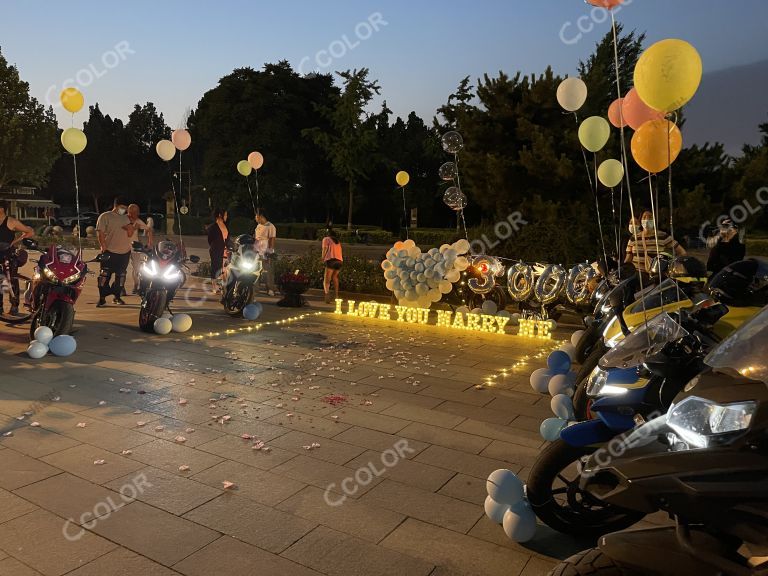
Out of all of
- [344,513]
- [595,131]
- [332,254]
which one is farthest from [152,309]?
[595,131]

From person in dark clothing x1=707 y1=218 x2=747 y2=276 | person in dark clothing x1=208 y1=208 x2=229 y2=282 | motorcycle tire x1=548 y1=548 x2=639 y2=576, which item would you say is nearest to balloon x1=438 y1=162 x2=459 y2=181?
person in dark clothing x1=208 y1=208 x2=229 y2=282

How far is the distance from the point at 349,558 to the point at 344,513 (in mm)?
479

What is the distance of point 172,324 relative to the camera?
28.2ft

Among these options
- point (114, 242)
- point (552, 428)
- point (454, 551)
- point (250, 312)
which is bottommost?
point (454, 551)

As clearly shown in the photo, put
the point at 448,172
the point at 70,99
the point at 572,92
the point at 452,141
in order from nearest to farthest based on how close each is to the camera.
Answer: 1. the point at 572,92
2. the point at 70,99
3. the point at 452,141
4. the point at 448,172

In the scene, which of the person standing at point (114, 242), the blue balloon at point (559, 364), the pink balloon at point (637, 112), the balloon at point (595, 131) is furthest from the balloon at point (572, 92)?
the person standing at point (114, 242)

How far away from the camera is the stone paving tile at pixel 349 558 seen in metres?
2.90

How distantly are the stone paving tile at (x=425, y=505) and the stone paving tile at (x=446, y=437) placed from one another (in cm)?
84

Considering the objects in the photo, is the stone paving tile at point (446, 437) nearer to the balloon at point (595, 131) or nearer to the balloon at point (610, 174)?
the balloon at point (595, 131)

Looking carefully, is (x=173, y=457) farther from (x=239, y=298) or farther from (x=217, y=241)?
(x=217, y=241)

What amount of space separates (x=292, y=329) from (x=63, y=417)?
453cm

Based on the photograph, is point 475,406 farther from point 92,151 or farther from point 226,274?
point 92,151

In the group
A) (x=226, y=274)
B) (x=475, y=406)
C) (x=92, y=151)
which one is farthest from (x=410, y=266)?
(x=92, y=151)

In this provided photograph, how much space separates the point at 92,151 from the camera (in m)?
66.4
